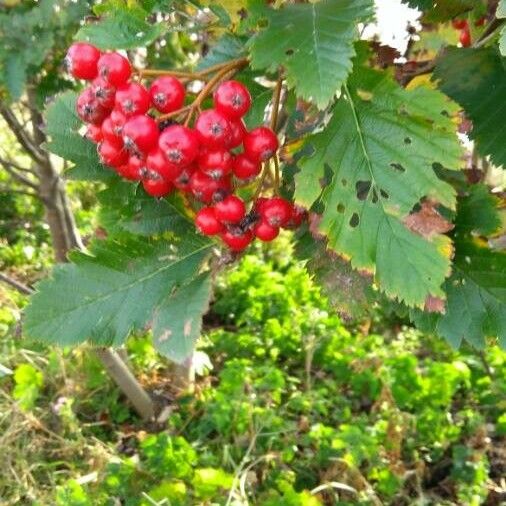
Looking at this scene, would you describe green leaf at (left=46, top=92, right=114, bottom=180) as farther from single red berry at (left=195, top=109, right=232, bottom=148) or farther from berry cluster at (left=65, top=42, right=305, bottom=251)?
single red berry at (left=195, top=109, right=232, bottom=148)

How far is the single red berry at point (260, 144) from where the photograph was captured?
939mm

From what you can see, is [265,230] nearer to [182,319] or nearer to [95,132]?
[182,319]

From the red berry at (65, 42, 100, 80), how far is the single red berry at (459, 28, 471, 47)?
811 mm

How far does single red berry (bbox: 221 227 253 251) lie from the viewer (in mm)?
1033

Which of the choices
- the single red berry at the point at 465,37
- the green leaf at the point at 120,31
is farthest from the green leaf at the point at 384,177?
the single red berry at the point at 465,37

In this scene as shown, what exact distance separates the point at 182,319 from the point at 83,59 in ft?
1.28

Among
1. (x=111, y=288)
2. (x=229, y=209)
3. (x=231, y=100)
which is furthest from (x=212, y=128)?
(x=111, y=288)

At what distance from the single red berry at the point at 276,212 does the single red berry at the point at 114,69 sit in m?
0.28

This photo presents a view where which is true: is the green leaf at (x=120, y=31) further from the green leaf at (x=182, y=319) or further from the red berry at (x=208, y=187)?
the green leaf at (x=182, y=319)

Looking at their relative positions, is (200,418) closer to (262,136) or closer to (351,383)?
(351,383)

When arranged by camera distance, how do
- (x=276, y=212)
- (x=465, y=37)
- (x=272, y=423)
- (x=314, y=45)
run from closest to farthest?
1. (x=314, y=45)
2. (x=276, y=212)
3. (x=465, y=37)
4. (x=272, y=423)

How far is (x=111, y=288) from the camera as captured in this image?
1.12 metres

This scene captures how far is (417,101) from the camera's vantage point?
0.94 metres

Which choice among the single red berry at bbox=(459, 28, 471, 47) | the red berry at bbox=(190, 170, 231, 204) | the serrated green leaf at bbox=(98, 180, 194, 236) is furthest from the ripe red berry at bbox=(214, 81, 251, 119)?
the single red berry at bbox=(459, 28, 471, 47)
